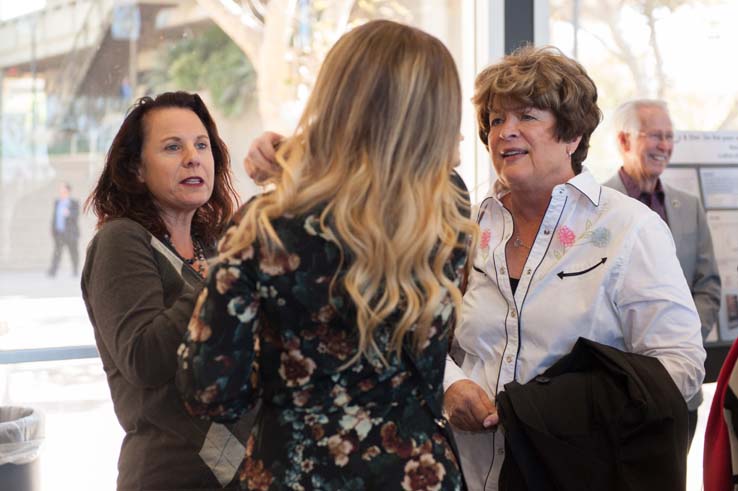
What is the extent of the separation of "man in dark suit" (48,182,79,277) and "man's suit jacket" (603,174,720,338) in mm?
2280

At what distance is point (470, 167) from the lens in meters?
4.03

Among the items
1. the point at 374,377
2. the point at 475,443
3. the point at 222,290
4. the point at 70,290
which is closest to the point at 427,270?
the point at 374,377

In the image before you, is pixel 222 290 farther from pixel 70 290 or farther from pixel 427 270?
pixel 70 290

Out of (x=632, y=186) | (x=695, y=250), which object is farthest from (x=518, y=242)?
(x=695, y=250)

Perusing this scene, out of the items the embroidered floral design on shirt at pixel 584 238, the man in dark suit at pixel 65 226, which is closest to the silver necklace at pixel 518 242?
the embroidered floral design on shirt at pixel 584 238

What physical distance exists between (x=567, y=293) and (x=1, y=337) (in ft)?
8.01

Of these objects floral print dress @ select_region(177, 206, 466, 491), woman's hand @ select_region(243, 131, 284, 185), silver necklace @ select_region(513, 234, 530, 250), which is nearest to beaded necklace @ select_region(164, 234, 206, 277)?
woman's hand @ select_region(243, 131, 284, 185)

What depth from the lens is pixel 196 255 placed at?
76.4 inches

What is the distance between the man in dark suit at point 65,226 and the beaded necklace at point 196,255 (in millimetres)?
1816

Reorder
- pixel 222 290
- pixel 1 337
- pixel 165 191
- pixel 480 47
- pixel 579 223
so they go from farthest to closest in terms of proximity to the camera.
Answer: pixel 480 47, pixel 1 337, pixel 579 223, pixel 165 191, pixel 222 290

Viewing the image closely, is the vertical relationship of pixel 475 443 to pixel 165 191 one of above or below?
below

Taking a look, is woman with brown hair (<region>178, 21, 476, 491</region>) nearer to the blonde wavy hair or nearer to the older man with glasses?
the blonde wavy hair

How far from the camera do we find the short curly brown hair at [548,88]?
209 centimetres

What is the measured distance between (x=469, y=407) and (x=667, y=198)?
198 cm
